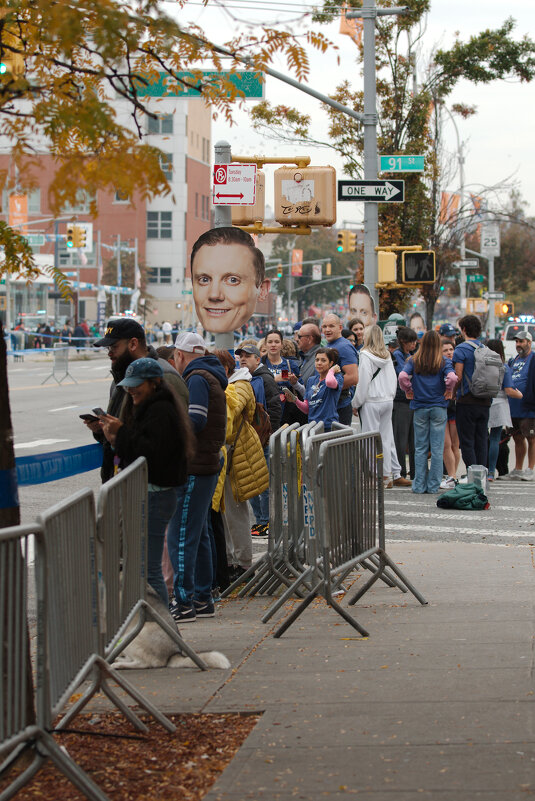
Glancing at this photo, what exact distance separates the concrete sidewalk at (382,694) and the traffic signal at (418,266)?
11806 millimetres

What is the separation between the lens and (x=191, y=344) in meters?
8.10

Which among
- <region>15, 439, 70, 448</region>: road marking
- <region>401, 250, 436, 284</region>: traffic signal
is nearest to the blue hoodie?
<region>15, 439, 70, 448</region>: road marking

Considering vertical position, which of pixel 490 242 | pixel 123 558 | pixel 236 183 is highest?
pixel 490 242

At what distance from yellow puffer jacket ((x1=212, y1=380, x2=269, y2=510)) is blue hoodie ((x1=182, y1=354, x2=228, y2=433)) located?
1127 millimetres

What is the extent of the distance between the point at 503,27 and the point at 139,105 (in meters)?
22.9

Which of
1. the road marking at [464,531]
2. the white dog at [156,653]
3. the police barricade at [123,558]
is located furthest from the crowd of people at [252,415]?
the road marking at [464,531]

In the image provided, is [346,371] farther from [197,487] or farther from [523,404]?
[197,487]

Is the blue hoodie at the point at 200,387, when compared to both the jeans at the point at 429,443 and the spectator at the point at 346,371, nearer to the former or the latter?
the spectator at the point at 346,371

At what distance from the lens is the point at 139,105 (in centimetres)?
523

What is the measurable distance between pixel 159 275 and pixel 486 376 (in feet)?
328

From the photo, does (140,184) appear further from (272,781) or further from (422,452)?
(422,452)

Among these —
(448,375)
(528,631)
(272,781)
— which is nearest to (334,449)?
(528,631)

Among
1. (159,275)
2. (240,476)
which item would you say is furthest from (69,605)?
(159,275)

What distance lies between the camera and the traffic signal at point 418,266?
20.0 meters
